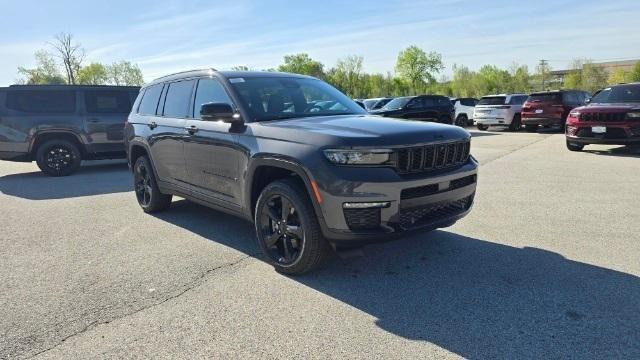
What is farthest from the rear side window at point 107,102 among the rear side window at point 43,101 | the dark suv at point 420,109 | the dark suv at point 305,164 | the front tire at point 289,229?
the dark suv at point 420,109

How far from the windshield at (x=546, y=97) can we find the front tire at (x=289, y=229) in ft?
55.5

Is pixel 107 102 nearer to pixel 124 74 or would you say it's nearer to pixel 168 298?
pixel 168 298

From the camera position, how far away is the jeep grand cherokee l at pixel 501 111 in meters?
19.8

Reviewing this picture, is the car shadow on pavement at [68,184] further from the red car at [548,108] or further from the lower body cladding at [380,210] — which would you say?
the red car at [548,108]

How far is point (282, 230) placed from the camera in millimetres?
3975

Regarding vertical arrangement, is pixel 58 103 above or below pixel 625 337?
above

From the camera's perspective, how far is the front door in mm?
4469

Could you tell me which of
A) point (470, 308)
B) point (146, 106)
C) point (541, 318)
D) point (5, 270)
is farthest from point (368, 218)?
point (146, 106)

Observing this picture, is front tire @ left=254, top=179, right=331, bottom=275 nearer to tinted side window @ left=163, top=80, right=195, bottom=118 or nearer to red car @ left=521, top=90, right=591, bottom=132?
tinted side window @ left=163, top=80, right=195, bottom=118

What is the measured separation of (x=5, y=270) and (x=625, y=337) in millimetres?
5093

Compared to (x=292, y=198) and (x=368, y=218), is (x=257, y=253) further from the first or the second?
(x=368, y=218)

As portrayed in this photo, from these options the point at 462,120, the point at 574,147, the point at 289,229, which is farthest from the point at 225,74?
the point at 462,120

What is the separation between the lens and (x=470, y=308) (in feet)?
10.8

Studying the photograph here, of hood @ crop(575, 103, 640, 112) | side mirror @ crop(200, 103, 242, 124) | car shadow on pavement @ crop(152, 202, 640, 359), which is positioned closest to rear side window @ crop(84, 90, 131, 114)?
car shadow on pavement @ crop(152, 202, 640, 359)
